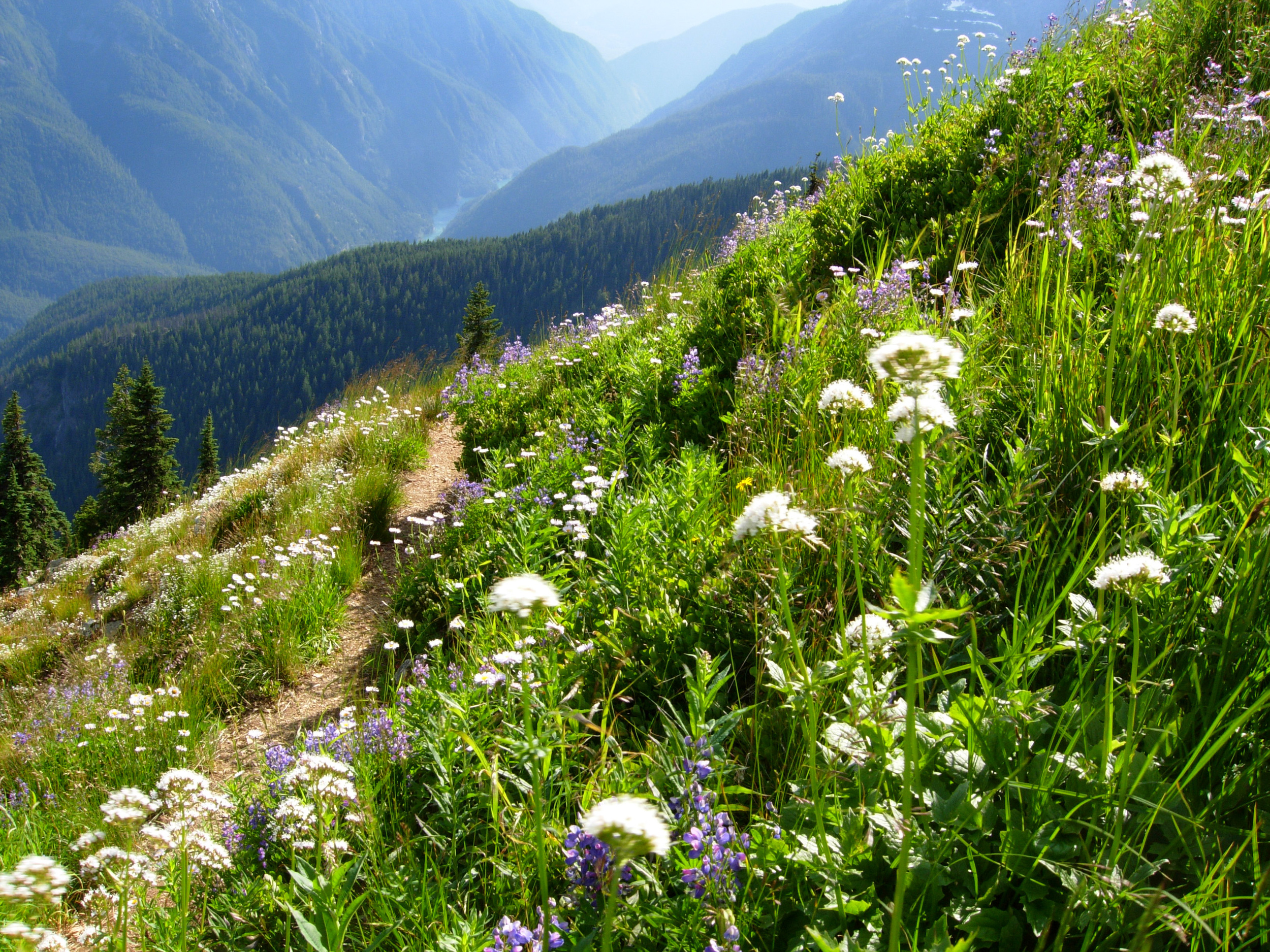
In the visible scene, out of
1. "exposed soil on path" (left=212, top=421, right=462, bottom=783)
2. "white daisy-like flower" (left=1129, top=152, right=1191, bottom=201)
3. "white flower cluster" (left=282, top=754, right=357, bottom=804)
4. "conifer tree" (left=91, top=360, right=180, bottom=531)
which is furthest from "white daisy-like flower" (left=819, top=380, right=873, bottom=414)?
"conifer tree" (left=91, top=360, right=180, bottom=531)

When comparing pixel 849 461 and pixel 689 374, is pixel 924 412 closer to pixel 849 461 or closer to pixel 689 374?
pixel 849 461

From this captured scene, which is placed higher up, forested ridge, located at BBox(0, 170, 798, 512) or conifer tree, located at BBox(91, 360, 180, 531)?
conifer tree, located at BBox(91, 360, 180, 531)

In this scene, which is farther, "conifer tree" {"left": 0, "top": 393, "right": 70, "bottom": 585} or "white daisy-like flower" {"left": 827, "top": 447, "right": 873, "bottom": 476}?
"conifer tree" {"left": 0, "top": 393, "right": 70, "bottom": 585}

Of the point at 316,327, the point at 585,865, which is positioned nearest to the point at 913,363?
the point at 585,865

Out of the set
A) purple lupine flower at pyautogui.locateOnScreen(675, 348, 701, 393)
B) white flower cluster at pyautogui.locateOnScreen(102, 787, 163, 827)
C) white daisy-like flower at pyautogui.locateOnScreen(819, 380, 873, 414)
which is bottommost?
purple lupine flower at pyautogui.locateOnScreen(675, 348, 701, 393)

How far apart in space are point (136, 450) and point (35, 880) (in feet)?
126

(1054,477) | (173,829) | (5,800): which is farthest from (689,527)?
(5,800)

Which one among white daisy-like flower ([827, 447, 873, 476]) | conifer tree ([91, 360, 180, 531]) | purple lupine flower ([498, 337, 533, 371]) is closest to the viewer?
white daisy-like flower ([827, 447, 873, 476])

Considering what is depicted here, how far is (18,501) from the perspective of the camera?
3397 cm

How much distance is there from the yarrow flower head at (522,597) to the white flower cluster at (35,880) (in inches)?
37.1

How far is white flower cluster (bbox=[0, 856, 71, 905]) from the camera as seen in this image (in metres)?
1.18

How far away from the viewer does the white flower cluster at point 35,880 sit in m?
1.18

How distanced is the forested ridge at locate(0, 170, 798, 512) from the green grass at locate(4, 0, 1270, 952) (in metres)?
121

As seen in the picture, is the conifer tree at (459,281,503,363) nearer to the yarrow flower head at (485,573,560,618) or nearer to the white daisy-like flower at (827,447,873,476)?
the white daisy-like flower at (827,447,873,476)
